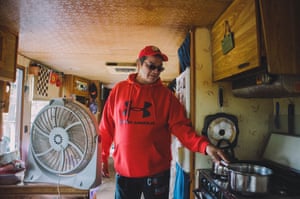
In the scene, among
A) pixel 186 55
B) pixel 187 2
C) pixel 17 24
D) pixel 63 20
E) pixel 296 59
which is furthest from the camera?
pixel 186 55

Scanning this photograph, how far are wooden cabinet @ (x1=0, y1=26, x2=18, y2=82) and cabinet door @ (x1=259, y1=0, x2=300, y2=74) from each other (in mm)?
1842

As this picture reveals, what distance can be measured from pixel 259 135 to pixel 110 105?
119 centimetres

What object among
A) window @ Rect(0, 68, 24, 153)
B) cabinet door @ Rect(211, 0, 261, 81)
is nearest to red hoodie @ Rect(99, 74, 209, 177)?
cabinet door @ Rect(211, 0, 261, 81)

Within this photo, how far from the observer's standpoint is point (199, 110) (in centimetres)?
185

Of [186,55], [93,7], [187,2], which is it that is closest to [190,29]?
[186,55]

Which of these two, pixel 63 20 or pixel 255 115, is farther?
pixel 255 115

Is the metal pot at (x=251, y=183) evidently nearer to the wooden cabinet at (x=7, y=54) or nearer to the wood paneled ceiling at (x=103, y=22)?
the wood paneled ceiling at (x=103, y=22)

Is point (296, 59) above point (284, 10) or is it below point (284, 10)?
below

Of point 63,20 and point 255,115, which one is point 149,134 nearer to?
Answer: point 255,115

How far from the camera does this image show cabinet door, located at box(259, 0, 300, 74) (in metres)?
1.08

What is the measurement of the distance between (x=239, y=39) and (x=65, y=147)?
3.57ft

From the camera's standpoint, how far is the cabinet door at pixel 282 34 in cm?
108

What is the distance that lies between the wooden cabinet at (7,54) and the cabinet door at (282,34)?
1.84 meters

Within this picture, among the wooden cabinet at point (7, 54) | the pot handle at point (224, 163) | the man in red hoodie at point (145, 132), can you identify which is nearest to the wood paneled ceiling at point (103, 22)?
the wooden cabinet at point (7, 54)
